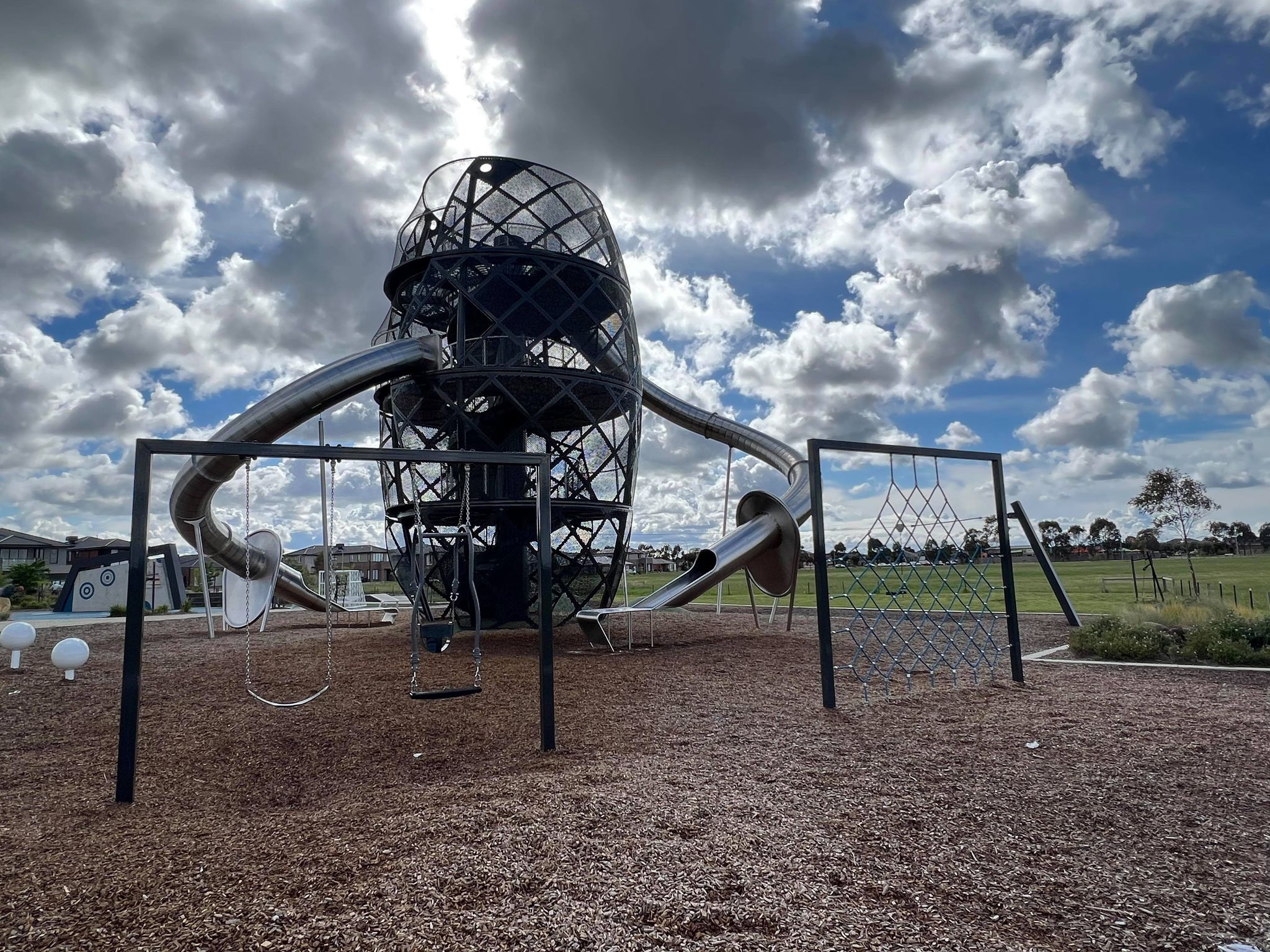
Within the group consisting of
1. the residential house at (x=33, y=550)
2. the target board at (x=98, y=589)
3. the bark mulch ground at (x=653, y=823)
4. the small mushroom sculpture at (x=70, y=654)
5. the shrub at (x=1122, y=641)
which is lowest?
the bark mulch ground at (x=653, y=823)

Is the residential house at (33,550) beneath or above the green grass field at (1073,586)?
above

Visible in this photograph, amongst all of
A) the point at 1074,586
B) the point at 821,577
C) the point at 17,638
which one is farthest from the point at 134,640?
the point at 1074,586

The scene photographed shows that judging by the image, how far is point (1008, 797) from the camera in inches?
181

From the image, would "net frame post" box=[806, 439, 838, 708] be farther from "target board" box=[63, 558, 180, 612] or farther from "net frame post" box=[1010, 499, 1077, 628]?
"target board" box=[63, 558, 180, 612]

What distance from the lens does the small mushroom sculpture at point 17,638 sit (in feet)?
33.4

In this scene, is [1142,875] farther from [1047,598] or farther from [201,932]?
[1047,598]

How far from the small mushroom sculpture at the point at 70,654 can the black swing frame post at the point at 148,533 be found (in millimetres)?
5333

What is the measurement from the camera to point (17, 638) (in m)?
10.3

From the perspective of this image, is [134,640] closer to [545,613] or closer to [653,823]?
[545,613]

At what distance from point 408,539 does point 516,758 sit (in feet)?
31.8

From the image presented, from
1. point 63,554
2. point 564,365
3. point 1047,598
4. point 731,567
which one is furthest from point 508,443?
point 63,554

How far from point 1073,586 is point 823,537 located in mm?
28898

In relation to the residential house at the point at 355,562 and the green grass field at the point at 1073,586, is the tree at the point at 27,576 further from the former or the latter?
the green grass field at the point at 1073,586

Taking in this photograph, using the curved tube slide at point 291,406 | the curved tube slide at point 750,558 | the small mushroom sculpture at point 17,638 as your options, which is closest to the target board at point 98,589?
the curved tube slide at point 291,406
